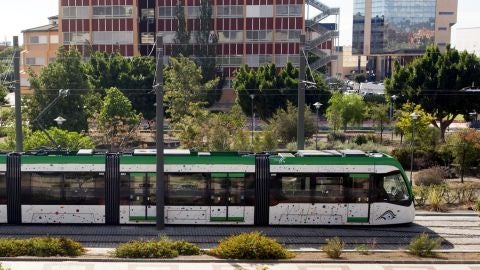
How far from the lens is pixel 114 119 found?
42344mm

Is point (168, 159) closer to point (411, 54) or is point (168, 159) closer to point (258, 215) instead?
point (258, 215)

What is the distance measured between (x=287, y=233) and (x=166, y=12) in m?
60.4

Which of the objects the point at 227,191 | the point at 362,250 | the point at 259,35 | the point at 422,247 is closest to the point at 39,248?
the point at 227,191

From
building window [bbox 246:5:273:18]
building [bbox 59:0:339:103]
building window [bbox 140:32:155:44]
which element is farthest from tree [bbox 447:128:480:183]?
building window [bbox 140:32:155:44]

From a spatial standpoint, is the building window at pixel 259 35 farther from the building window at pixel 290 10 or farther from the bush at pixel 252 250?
the bush at pixel 252 250

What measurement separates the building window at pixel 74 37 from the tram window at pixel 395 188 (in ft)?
→ 205

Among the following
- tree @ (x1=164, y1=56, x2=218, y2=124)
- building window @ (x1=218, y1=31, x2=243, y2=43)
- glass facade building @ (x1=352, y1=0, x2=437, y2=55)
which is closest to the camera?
tree @ (x1=164, y1=56, x2=218, y2=124)

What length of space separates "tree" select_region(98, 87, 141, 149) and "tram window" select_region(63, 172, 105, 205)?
20.0 m

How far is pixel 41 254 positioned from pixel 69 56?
2976 centimetres

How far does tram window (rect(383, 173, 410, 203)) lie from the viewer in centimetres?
2253

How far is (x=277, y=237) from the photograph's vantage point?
70.3 ft

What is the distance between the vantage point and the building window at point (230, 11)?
255 feet

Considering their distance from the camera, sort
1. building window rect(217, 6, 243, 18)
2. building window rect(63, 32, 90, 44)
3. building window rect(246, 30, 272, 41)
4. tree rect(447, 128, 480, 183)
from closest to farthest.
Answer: tree rect(447, 128, 480, 183) → building window rect(217, 6, 243, 18) → building window rect(246, 30, 272, 41) → building window rect(63, 32, 90, 44)

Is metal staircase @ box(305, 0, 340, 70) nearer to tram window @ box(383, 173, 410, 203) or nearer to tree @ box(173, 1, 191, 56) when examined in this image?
tree @ box(173, 1, 191, 56)
